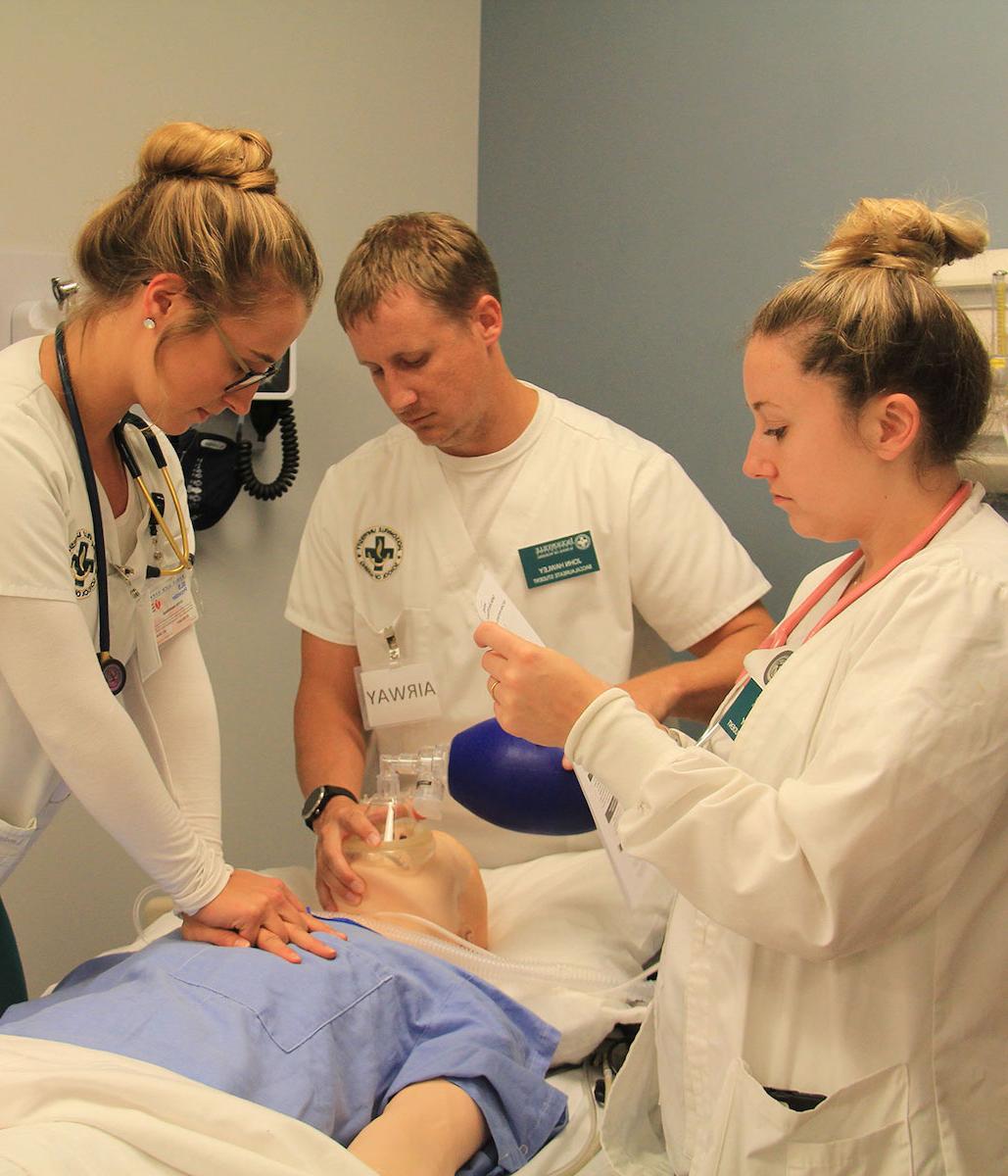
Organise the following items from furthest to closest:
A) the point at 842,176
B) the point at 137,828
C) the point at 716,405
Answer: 1. the point at 716,405
2. the point at 842,176
3. the point at 137,828

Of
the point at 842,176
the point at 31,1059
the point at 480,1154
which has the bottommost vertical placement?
the point at 480,1154

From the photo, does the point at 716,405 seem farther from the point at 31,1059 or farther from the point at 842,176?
the point at 31,1059

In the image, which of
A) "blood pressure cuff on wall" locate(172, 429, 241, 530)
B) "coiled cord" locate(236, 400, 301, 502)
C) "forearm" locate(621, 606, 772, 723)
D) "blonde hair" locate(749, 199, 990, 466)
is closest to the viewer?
"blonde hair" locate(749, 199, 990, 466)

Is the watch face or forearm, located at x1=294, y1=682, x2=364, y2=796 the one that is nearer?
the watch face

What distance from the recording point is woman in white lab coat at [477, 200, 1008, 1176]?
1.16 metres

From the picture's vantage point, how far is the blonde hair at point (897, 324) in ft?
4.22

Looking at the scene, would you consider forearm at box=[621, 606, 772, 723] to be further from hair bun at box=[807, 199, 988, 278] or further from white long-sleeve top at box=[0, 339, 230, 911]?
hair bun at box=[807, 199, 988, 278]

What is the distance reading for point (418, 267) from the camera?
6.96 feet

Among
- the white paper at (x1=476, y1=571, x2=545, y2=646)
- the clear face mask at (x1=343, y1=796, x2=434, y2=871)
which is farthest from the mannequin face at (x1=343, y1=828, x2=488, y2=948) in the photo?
the white paper at (x1=476, y1=571, x2=545, y2=646)

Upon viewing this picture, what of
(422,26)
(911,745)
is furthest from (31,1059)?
(422,26)

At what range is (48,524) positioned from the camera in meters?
1.46

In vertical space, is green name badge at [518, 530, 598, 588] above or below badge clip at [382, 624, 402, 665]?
above

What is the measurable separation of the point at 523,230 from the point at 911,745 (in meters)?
2.27

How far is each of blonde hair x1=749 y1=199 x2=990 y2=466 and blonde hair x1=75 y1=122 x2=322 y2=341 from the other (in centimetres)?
68
